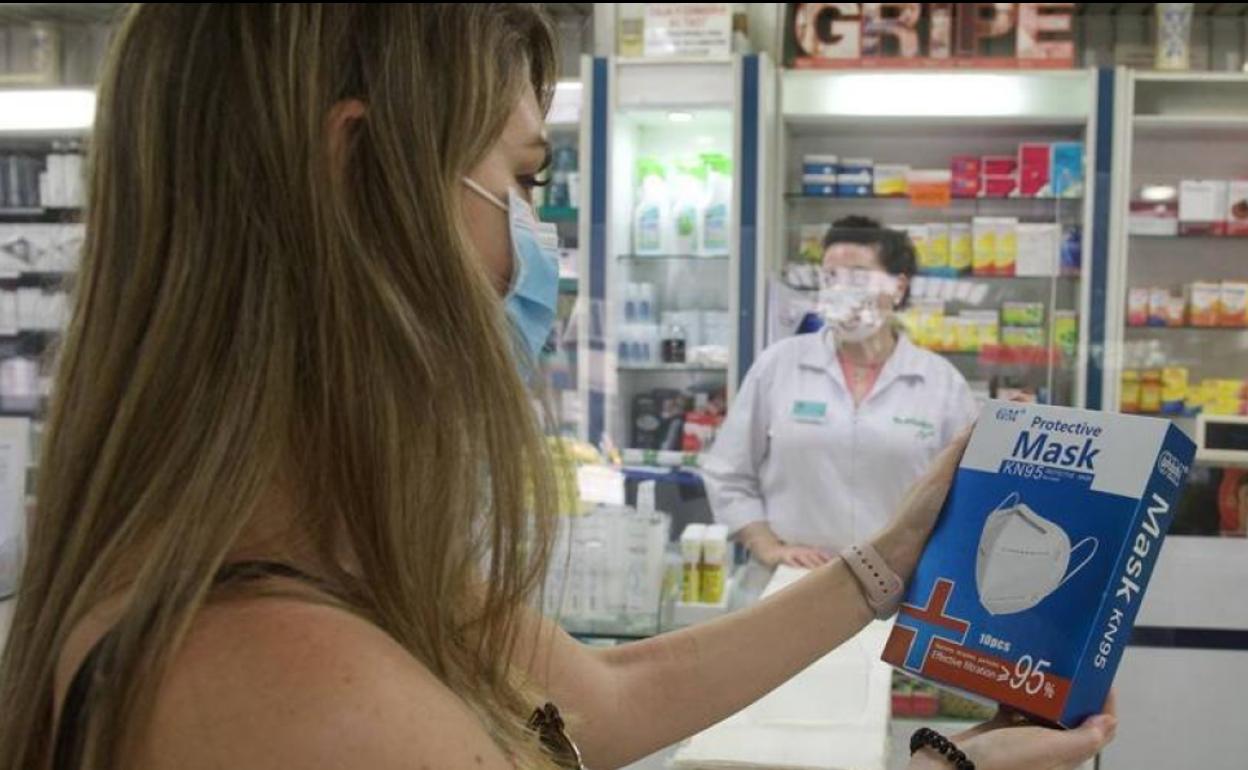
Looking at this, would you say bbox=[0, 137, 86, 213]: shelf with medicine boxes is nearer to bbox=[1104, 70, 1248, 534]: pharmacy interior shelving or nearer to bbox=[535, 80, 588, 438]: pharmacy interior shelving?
bbox=[535, 80, 588, 438]: pharmacy interior shelving

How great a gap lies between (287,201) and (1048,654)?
2.53 ft

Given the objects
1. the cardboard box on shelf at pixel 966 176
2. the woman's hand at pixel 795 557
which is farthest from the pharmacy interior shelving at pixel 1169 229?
the woman's hand at pixel 795 557

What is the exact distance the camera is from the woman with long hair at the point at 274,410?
28.1 inches

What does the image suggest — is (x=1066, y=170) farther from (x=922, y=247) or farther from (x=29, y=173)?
(x=29, y=173)

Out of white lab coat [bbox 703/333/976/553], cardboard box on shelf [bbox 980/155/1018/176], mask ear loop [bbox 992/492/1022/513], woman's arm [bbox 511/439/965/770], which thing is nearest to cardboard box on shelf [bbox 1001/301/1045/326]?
cardboard box on shelf [bbox 980/155/1018/176]

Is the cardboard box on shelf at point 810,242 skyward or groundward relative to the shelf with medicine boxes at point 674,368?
skyward

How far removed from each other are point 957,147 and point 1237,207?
1073mm

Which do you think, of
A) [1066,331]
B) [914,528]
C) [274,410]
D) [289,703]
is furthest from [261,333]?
[1066,331]

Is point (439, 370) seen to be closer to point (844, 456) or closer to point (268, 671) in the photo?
point (268, 671)

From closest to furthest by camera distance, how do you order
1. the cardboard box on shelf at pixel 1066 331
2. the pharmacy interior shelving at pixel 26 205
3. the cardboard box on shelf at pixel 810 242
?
the pharmacy interior shelving at pixel 26 205 → the cardboard box on shelf at pixel 810 242 → the cardboard box on shelf at pixel 1066 331

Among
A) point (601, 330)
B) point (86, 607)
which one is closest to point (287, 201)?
point (86, 607)

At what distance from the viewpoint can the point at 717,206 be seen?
4.75 m

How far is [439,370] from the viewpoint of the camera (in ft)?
2.73

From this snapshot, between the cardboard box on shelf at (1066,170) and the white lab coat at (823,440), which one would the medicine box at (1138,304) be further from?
the white lab coat at (823,440)
